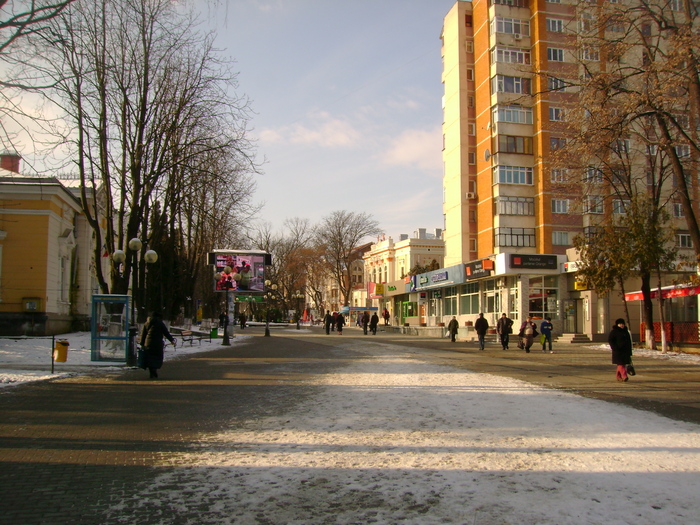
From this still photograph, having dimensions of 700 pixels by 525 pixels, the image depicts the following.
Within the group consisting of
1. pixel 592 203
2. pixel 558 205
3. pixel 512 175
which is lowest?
pixel 592 203

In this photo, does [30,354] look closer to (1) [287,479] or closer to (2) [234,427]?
(2) [234,427]

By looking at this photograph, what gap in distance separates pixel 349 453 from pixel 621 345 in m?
9.17

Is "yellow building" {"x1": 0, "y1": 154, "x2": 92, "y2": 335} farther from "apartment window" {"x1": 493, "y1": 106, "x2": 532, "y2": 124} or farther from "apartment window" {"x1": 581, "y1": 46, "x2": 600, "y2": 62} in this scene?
"apartment window" {"x1": 493, "y1": 106, "x2": 532, "y2": 124}

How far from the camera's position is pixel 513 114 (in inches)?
→ 1666

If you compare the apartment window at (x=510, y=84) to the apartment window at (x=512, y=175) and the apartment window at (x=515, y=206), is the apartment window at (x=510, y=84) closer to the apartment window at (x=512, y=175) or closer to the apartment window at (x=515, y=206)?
the apartment window at (x=512, y=175)

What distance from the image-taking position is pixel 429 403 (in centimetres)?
1038

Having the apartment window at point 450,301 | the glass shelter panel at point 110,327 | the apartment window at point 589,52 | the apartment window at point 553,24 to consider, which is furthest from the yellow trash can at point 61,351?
the apartment window at point 553,24

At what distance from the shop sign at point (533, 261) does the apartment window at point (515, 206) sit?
5.86m

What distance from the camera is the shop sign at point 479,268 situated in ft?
→ 129

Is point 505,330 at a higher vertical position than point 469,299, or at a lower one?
lower

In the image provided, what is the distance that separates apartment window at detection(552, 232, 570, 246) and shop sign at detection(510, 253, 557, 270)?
14.5 feet

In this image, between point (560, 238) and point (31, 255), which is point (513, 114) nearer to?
point (560, 238)

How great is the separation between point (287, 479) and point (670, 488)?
3464 mm

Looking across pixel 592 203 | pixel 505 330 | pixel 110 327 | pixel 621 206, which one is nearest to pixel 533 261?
pixel 621 206
